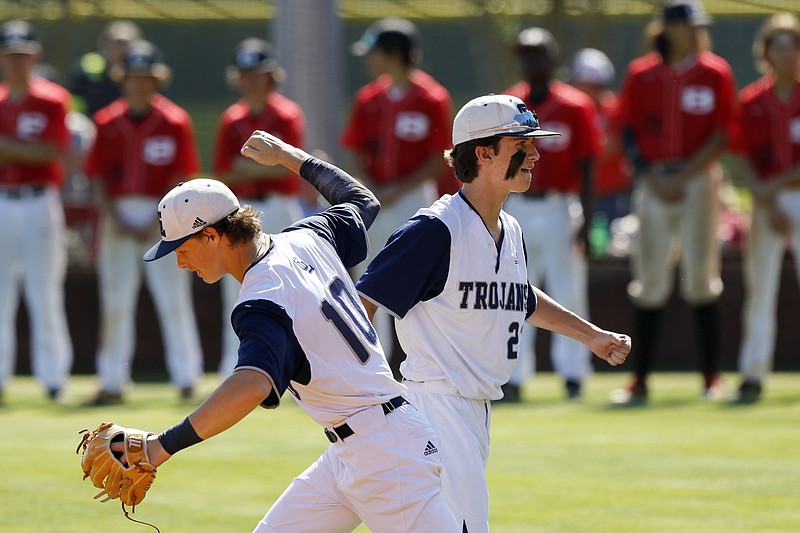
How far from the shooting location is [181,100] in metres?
30.7

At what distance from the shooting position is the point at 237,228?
189 inches

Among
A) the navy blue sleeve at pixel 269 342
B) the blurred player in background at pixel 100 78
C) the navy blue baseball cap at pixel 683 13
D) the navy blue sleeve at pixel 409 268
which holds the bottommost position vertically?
the navy blue sleeve at pixel 269 342

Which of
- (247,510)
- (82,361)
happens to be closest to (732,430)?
(247,510)

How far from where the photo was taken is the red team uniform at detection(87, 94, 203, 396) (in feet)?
41.6

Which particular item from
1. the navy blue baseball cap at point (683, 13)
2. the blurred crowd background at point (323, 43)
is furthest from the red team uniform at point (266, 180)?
the navy blue baseball cap at point (683, 13)

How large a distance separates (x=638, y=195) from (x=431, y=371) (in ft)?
24.0

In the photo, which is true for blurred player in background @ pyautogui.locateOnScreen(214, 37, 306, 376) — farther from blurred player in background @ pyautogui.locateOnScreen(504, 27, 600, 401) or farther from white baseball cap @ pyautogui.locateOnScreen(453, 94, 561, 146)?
white baseball cap @ pyautogui.locateOnScreen(453, 94, 561, 146)

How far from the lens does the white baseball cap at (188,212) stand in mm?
4695

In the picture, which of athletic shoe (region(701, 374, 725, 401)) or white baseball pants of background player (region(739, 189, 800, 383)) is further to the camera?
athletic shoe (region(701, 374, 725, 401))

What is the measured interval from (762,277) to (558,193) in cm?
189

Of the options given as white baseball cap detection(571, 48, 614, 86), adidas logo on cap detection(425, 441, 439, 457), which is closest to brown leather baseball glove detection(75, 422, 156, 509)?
adidas logo on cap detection(425, 441, 439, 457)

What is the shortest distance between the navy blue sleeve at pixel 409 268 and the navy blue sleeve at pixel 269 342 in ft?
2.41

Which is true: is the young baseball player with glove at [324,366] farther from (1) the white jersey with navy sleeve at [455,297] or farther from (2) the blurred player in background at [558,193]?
(2) the blurred player in background at [558,193]

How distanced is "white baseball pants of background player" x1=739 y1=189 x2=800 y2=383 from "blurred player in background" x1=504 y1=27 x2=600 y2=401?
1421mm
